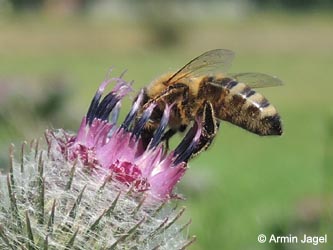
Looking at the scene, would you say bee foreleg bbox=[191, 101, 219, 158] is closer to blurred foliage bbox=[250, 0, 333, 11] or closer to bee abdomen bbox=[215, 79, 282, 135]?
bee abdomen bbox=[215, 79, 282, 135]

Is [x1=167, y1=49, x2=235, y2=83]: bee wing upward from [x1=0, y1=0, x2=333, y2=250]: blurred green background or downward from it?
downward

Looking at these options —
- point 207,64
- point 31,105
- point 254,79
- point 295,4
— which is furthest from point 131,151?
point 295,4

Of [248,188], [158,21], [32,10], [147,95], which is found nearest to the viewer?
[147,95]

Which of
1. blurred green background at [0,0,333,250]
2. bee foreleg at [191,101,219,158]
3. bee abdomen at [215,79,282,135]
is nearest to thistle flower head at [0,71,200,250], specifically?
bee foreleg at [191,101,219,158]

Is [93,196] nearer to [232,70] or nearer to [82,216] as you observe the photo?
[82,216]

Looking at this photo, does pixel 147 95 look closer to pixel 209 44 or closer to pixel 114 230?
pixel 114 230

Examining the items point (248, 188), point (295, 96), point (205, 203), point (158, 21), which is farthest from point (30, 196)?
point (158, 21)
